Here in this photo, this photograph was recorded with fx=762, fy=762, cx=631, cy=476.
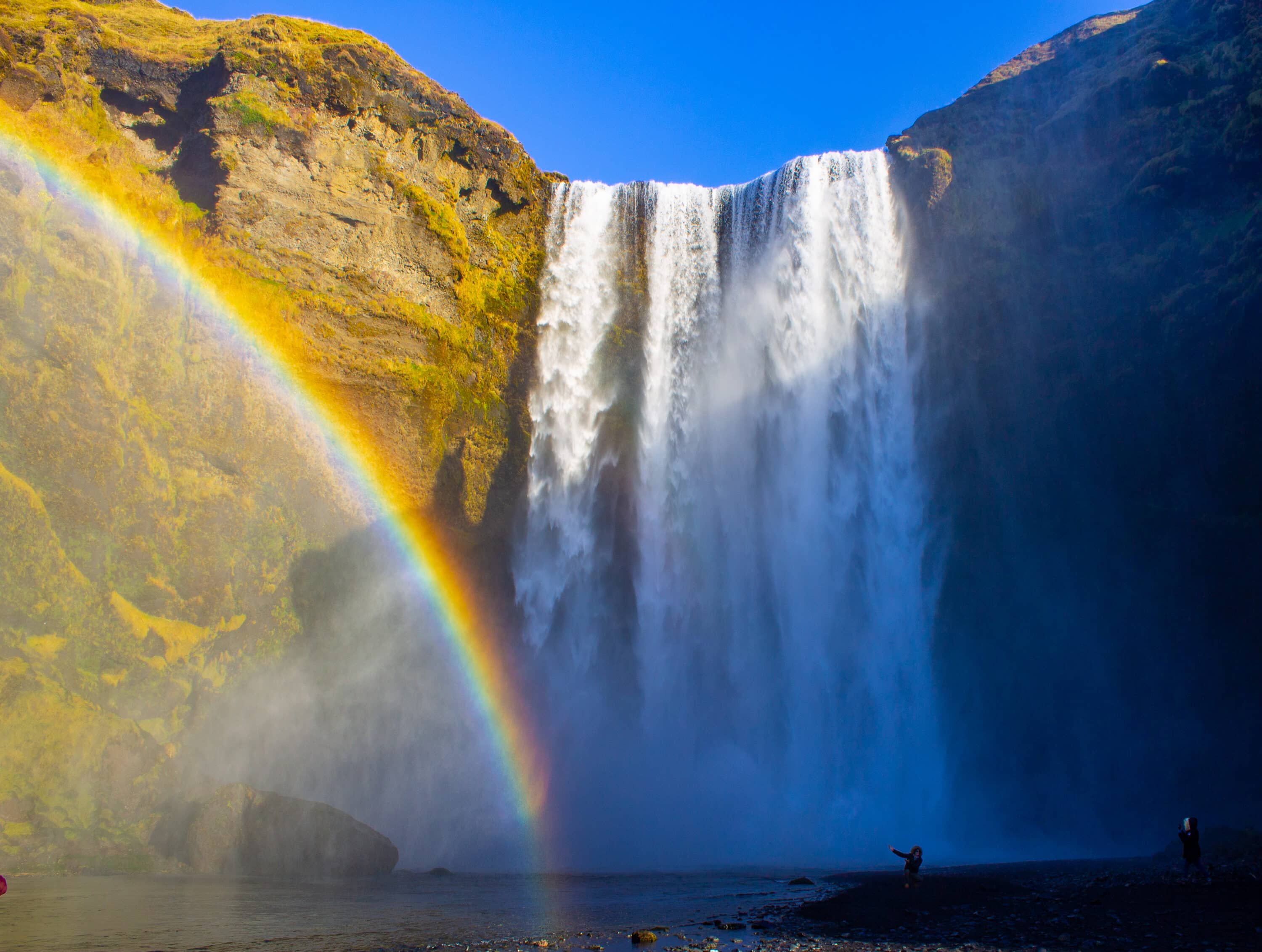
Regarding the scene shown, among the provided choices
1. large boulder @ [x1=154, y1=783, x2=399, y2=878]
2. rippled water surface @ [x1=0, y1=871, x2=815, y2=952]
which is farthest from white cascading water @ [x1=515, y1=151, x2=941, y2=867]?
rippled water surface @ [x1=0, y1=871, x2=815, y2=952]

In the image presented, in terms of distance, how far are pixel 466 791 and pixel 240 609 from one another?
924 centimetres

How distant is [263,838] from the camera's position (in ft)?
62.1

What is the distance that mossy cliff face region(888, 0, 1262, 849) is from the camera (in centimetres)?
2352

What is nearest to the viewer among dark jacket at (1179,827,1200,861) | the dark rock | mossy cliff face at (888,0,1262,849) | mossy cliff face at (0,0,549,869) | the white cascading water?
dark jacket at (1179,827,1200,861)

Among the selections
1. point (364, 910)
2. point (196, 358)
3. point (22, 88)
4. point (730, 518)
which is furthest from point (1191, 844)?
point (22, 88)

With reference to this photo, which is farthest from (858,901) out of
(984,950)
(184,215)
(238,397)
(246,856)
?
(184,215)

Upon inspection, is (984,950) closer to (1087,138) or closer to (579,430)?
(579,430)

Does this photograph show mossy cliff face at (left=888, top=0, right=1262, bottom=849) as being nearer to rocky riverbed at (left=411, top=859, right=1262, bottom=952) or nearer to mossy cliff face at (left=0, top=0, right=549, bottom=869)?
rocky riverbed at (left=411, top=859, right=1262, bottom=952)

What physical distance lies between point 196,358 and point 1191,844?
2547 centimetres

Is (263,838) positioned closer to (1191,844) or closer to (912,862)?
(912,862)

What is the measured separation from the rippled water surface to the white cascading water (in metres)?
7.36

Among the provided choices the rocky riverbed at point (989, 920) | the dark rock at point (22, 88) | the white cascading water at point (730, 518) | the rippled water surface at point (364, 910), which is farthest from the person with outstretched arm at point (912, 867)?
the dark rock at point (22, 88)

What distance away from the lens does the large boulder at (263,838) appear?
18812 mm

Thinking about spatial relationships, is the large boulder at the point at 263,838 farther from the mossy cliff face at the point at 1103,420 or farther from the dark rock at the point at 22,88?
the dark rock at the point at 22,88
